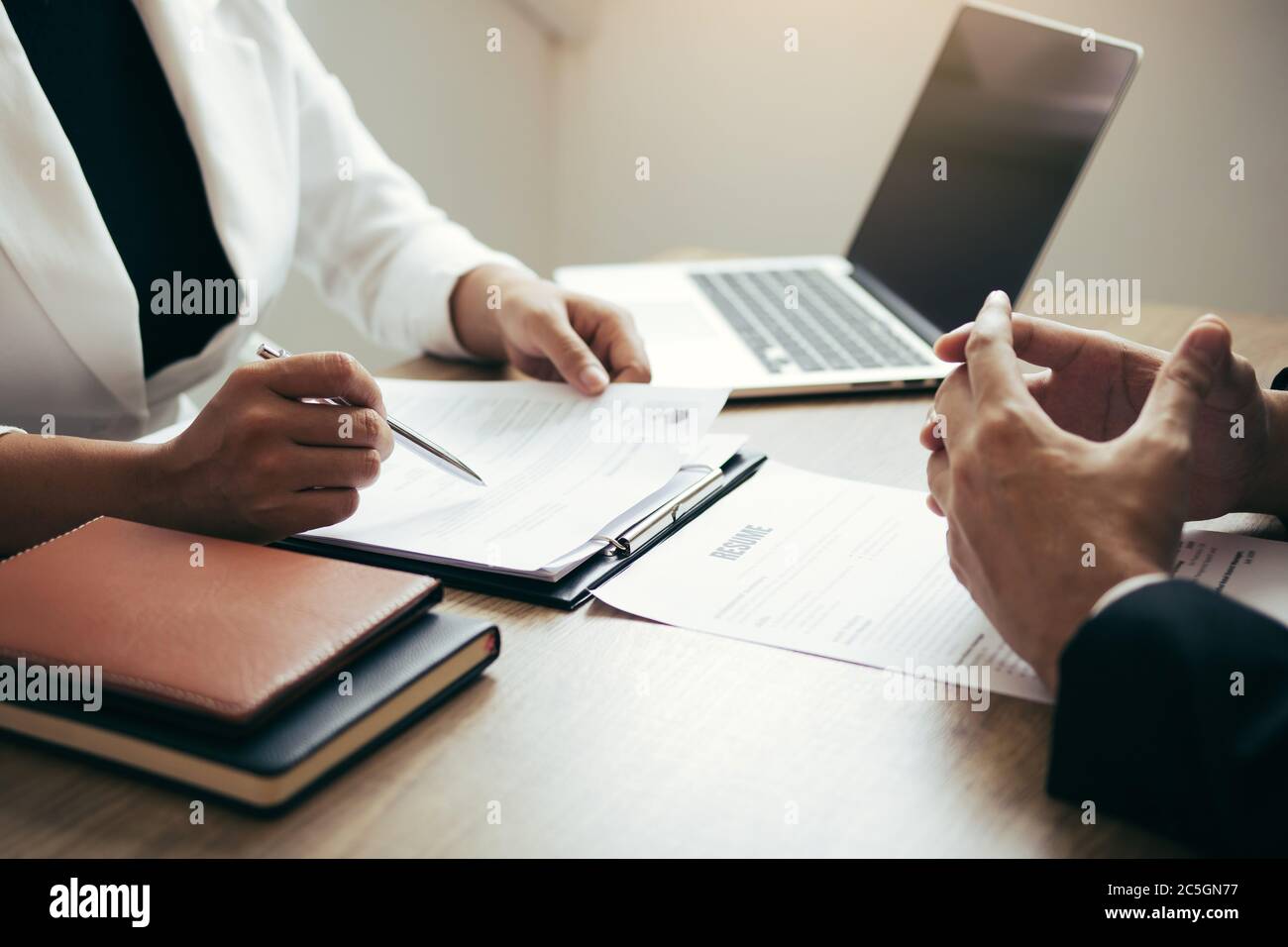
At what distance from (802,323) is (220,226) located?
62cm

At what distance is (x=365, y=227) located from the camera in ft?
4.08

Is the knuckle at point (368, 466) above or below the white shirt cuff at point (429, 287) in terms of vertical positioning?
below

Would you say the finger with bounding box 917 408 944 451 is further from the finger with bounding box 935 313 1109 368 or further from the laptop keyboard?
the laptop keyboard

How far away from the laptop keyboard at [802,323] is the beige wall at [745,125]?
2.03 feet

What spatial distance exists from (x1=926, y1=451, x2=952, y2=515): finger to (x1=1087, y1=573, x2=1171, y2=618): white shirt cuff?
0.11m

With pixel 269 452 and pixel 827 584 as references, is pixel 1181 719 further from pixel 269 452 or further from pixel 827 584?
pixel 269 452

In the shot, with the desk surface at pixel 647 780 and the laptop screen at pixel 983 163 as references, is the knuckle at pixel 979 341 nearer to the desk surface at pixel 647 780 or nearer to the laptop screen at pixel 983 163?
the desk surface at pixel 647 780

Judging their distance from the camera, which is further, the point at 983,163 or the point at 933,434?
the point at 983,163

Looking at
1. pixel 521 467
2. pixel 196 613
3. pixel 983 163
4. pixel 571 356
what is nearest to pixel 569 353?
pixel 571 356

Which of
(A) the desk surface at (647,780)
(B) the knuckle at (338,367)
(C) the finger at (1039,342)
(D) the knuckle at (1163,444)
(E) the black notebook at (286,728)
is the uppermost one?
(C) the finger at (1039,342)

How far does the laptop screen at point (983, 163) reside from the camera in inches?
42.6

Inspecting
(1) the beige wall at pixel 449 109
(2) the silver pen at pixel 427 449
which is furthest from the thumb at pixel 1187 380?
(1) the beige wall at pixel 449 109

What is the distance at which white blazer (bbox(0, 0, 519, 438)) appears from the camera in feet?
2.86

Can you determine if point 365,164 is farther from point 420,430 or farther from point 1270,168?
point 1270,168
